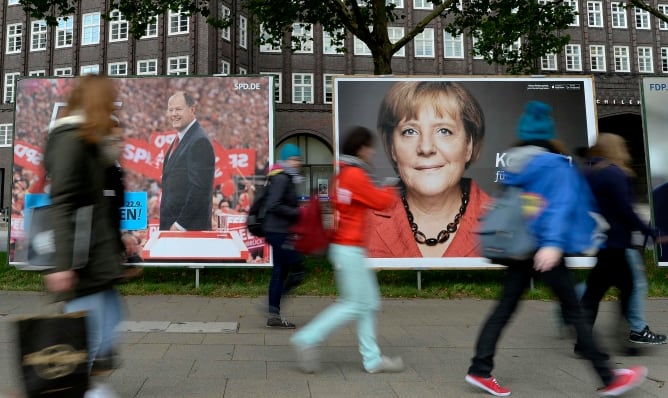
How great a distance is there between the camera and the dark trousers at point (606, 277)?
5.07 m

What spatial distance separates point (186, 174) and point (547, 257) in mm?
6729

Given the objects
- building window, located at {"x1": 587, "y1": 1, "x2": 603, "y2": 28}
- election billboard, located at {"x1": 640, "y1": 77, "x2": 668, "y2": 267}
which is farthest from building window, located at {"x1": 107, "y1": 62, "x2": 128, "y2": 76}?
election billboard, located at {"x1": 640, "y1": 77, "x2": 668, "y2": 267}

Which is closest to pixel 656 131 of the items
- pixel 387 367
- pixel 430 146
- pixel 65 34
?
pixel 430 146

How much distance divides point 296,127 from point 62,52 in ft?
59.1

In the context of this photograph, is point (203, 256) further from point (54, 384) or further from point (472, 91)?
point (54, 384)

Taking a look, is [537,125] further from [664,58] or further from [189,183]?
[664,58]

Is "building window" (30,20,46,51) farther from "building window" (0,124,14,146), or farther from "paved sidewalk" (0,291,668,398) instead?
"paved sidewalk" (0,291,668,398)

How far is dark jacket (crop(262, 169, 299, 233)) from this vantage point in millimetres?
5742

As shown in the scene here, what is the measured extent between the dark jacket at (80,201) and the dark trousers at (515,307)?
7.76ft

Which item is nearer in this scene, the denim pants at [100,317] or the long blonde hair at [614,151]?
the denim pants at [100,317]

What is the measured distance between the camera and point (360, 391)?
13.0 feet

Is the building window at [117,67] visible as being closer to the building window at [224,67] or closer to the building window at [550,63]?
the building window at [224,67]

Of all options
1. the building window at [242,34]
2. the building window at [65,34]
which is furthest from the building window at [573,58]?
the building window at [65,34]

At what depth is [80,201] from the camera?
9.68ft
